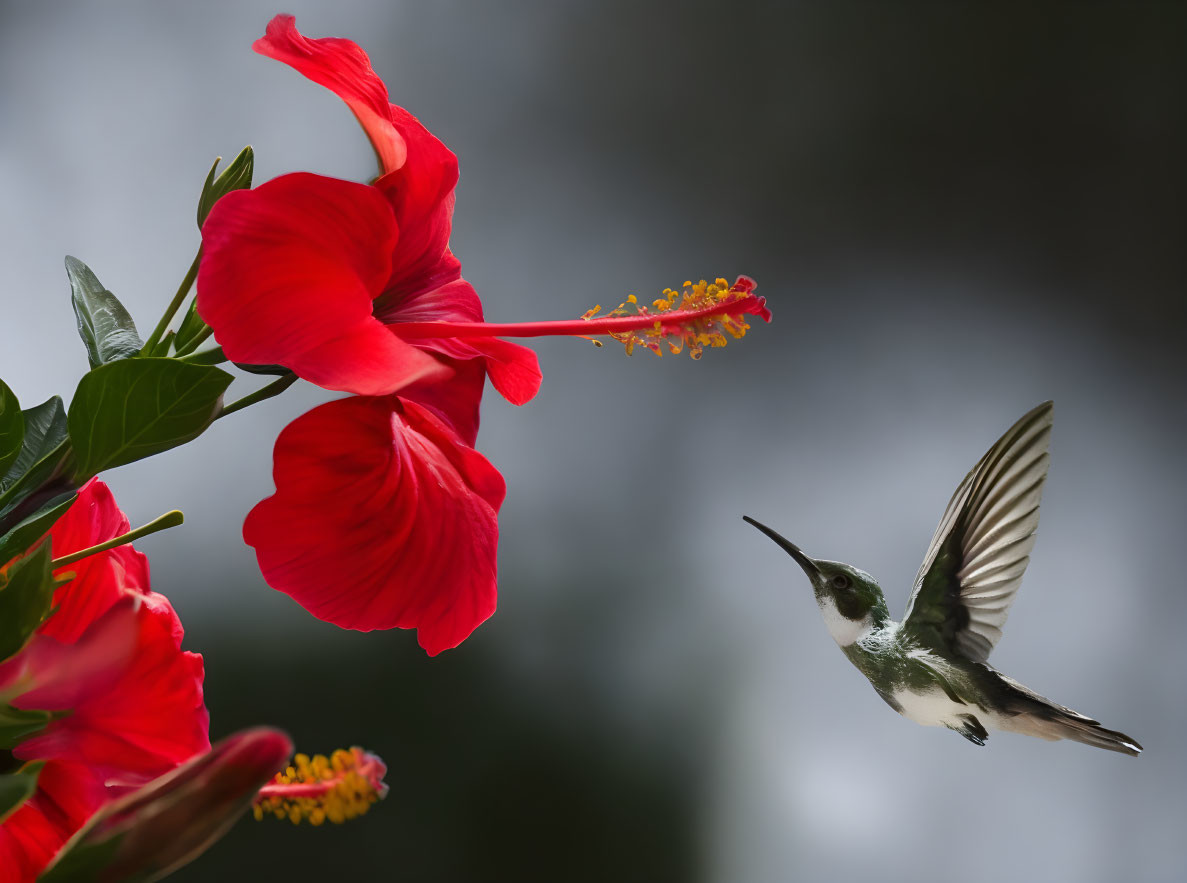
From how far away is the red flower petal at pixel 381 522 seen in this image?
0.24m

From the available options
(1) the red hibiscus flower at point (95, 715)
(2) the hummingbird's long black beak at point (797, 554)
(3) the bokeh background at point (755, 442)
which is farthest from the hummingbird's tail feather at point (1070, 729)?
(3) the bokeh background at point (755, 442)

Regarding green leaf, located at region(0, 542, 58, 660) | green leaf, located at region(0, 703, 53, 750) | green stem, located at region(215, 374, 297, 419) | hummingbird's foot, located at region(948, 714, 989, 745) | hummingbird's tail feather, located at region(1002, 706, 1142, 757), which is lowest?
green leaf, located at region(0, 703, 53, 750)

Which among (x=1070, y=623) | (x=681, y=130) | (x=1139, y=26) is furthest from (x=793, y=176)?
(x=1070, y=623)

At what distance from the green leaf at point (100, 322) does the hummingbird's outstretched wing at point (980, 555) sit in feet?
1.21

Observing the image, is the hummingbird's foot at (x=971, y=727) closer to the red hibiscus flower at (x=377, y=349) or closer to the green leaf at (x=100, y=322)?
the red hibiscus flower at (x=377, y=349)

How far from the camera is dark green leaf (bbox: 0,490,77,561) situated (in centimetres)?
22

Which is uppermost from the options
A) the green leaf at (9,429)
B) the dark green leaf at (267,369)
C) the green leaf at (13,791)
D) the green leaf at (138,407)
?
the dark green leaf at (267,369)

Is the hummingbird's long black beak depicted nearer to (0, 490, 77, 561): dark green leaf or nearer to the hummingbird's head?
the hummingbird's head

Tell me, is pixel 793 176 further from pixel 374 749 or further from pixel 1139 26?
pixel 374 749

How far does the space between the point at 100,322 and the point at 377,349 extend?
87mm

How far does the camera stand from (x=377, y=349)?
228 millimetres

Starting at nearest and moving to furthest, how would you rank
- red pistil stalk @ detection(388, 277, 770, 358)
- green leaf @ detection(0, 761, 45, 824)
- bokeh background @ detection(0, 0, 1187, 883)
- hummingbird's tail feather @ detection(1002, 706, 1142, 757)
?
green leaf @ detection(0, 761, 45, 824) < red pistil stalk @ detection(388, 277, 770, 358) < hummingbird's tail feather @ detection(1002, 706, 1142, 757) < bokeh background @ detection(0, 0, 1187, 883)

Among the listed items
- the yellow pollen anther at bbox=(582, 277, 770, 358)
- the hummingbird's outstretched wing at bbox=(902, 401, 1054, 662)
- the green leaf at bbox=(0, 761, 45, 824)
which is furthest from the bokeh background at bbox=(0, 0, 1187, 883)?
the green leaf at bbox=(0, 761, 45, 824)

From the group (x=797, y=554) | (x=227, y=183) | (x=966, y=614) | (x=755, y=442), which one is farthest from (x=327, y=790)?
(x=755, y=442)
